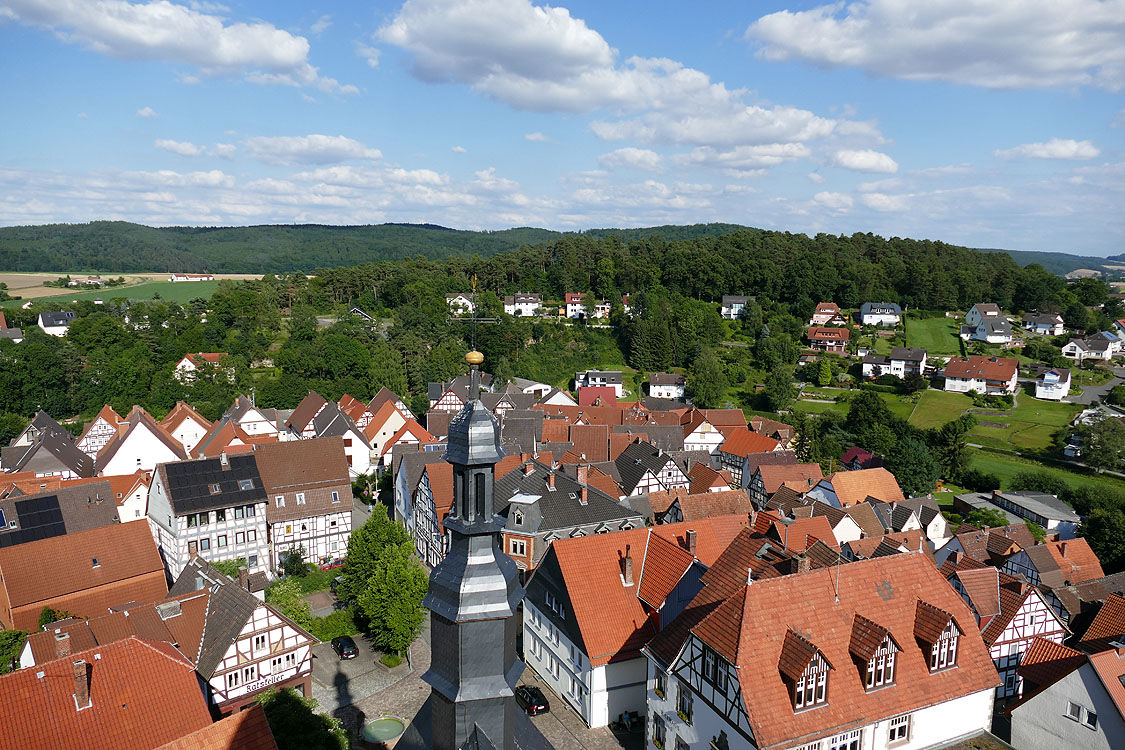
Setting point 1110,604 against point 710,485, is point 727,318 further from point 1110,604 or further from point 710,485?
point 1110,604

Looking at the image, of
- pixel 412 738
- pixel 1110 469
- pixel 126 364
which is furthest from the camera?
pixel 126 364

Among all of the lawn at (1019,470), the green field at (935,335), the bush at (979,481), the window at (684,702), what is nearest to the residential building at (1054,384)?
the green field at (935,335)

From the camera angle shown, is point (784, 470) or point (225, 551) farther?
point (784, 470)

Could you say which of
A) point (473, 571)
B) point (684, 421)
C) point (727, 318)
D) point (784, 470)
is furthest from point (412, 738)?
point (727, 318)

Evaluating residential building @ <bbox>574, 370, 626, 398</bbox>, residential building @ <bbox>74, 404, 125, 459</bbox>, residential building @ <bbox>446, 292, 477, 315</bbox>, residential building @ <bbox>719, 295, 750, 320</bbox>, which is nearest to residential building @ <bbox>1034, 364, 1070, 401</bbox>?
residential building @ <bbox>719, 295, 750, 320</bbox>

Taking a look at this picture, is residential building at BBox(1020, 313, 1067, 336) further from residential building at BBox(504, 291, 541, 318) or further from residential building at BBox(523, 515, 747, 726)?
residential building at BBox(523, 515, 747, 726)

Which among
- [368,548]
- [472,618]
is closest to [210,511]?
[368,548]
